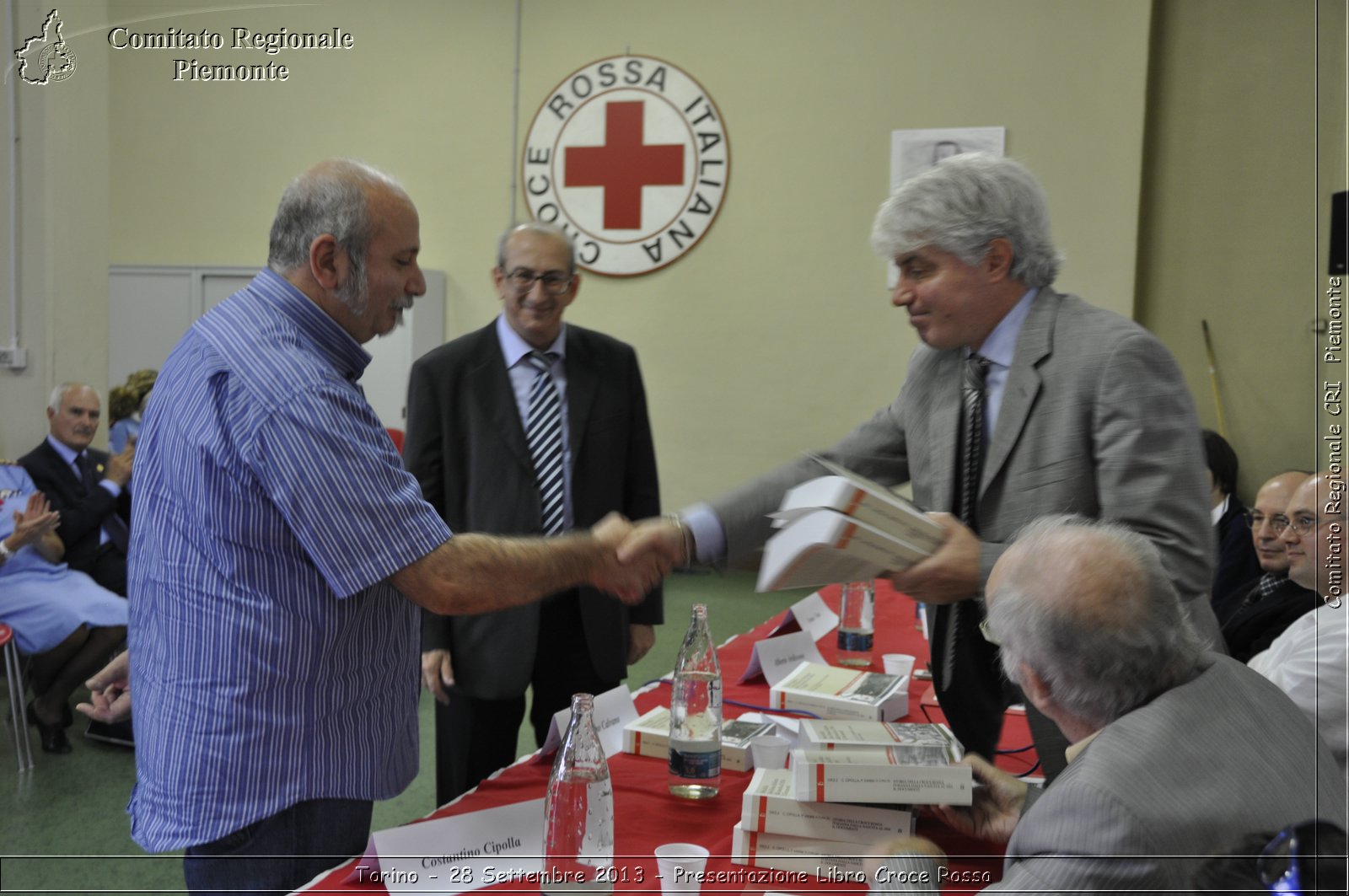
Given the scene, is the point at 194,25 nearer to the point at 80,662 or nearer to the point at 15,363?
the point at 15,363

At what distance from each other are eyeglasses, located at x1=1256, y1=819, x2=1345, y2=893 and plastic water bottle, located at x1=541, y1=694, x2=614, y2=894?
2.28 ft

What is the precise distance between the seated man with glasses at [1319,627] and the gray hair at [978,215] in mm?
690

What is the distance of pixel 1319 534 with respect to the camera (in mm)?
1983

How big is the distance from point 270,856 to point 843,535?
0.79m

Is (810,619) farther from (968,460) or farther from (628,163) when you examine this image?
(628,163)

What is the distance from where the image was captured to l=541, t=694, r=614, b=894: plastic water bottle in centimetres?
119

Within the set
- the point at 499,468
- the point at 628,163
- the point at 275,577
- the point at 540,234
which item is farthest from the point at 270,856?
the point at 628,163

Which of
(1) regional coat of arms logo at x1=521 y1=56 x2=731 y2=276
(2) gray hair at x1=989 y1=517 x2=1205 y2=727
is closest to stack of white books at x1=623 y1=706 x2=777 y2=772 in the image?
(2) gray hair at x1=989 y1=517 x2=1205 y2=727

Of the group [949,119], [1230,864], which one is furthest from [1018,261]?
[949,119]

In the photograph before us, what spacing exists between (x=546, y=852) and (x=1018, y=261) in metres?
1.05

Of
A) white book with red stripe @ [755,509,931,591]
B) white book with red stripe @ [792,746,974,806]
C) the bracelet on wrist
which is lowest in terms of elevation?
white book with red stripe @ [792,746,974,806]

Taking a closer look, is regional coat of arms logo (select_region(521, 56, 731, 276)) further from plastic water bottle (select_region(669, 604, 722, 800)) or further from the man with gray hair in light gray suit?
the man with gray hair in light gray suit

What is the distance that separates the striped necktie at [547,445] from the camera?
87.6 inches

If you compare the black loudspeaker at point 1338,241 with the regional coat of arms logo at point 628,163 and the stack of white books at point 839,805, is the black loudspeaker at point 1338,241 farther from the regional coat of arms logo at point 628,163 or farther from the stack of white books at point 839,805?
the regional coat of arms logo at point 628,163
